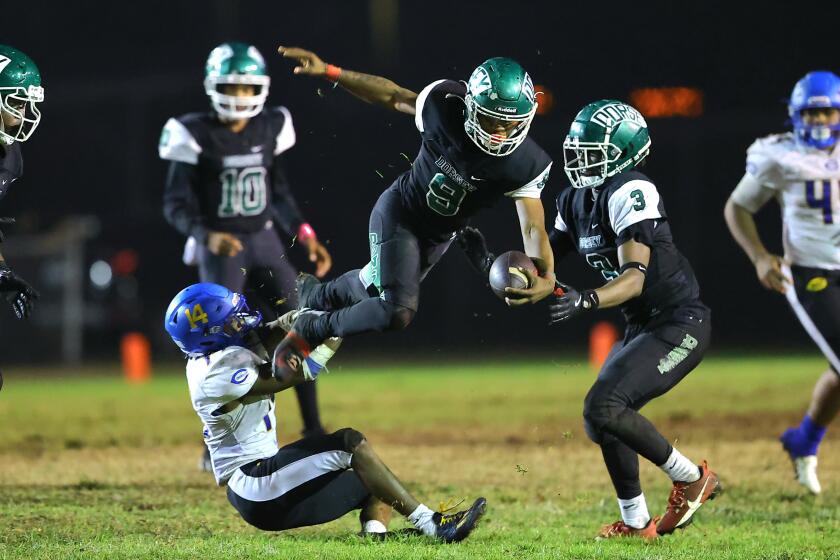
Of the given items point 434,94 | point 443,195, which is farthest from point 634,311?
point 434,94

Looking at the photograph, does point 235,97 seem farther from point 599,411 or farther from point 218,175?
point 599,411

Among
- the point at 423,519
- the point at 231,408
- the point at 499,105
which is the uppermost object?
the point at 499,105

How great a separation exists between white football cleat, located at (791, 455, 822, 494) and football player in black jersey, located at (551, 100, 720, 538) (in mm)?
1371

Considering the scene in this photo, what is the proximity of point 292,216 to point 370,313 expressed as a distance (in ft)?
7.68

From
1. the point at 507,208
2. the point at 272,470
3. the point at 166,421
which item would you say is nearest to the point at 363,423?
the point at 166,421

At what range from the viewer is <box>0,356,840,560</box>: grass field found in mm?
4844

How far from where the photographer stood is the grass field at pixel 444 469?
4844 millimetres

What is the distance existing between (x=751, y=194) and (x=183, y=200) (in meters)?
3.49

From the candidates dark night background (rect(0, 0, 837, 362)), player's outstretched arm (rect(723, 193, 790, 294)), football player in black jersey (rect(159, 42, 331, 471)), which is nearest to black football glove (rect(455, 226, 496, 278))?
football player in black jersey (rect(159, 42, 331, 471))

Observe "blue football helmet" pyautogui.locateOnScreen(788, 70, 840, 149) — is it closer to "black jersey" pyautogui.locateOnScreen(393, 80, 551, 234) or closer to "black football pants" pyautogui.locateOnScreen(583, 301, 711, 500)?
"black football pants" pyautogui.locateOnScreen(583, 301, 711, 500)

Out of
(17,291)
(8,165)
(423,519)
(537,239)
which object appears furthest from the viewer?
(8,165)

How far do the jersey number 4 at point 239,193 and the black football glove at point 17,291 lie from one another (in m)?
1.96

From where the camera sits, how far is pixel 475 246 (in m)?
5.69

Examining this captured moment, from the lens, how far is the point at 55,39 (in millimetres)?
24000
